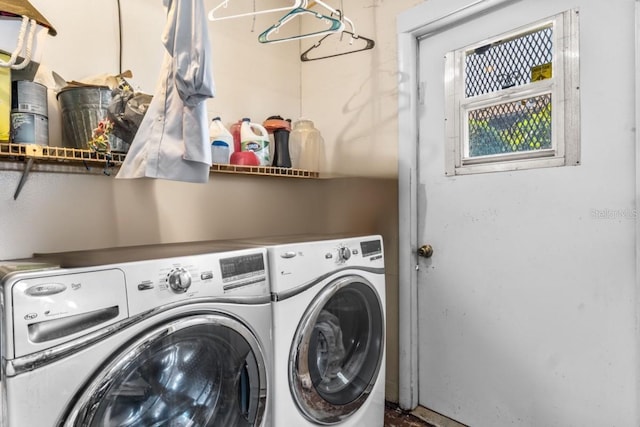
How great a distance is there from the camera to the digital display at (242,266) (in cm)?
125

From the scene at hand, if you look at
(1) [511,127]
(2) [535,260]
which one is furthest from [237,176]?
(2) [535,260]

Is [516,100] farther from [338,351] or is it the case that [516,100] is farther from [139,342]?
[139,342]

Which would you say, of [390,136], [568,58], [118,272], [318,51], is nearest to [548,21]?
[568,58]

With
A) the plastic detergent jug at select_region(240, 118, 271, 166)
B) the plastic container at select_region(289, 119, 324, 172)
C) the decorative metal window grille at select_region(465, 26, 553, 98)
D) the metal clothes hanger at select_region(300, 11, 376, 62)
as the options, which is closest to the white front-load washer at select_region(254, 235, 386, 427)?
the plastic detergent jug at select_region(240, 118, 271, 166)

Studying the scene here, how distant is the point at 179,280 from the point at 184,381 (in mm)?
355

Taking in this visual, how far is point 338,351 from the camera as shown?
1720mm

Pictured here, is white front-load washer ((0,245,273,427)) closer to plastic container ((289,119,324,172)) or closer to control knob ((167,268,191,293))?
control knob ((167,268,191,293))

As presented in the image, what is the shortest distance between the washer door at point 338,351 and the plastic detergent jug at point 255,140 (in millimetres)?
875

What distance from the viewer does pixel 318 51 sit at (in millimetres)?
2455

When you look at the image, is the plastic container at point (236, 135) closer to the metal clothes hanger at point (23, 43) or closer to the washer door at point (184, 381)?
the metal clothes hanger at point (23, 43)

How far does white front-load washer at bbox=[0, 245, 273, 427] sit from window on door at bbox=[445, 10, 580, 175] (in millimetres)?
1167

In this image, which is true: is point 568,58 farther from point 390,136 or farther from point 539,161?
point 390,136

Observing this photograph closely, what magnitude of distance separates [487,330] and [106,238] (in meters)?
1.81

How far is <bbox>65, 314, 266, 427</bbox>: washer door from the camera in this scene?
0.97 meters
